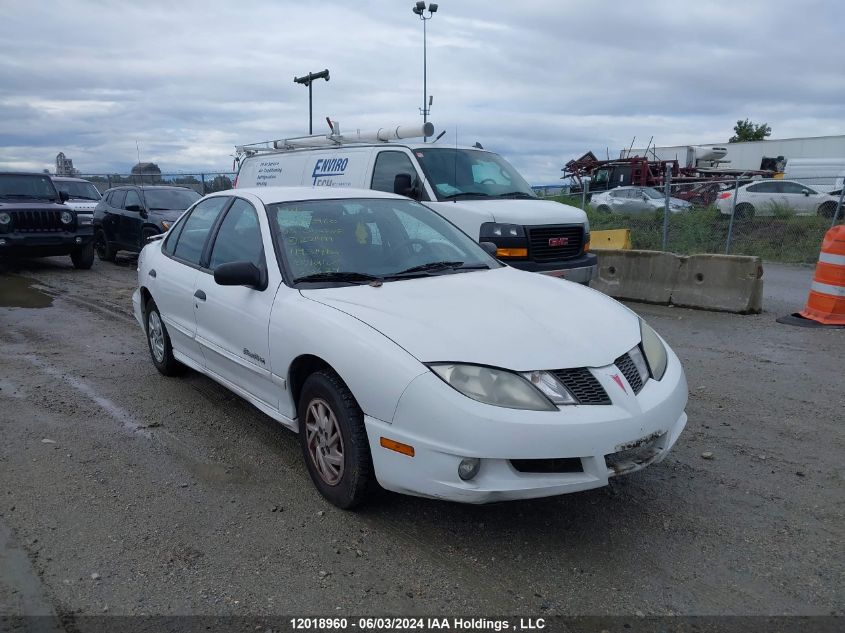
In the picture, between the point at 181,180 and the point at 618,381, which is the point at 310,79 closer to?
the point at 181,180

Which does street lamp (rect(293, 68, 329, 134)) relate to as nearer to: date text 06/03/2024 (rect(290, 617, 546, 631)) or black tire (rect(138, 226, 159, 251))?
black tire (rect(138, 226, 159, 251))

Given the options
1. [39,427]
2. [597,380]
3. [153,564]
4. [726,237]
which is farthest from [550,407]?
[726,237]

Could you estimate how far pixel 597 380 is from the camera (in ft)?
10.3

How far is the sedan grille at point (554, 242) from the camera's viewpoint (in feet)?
26.4

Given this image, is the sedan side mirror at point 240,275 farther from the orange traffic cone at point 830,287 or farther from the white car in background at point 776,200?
the white car in background at point 776,200

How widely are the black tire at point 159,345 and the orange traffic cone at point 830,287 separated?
690cm

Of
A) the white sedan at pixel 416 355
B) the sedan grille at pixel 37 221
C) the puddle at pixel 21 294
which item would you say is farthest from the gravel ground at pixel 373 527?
the sedan grille at pixel 37 221

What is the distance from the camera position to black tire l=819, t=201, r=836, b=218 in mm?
15539

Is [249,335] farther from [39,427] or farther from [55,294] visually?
[55,294]

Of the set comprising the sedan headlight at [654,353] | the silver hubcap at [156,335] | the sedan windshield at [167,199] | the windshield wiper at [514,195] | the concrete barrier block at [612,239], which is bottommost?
the concrete barrier block at [612,239]

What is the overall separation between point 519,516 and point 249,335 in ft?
6.18

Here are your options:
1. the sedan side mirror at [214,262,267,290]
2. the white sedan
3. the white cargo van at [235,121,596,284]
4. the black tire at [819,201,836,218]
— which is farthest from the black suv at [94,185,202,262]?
the black tire at [819,201,836,218]

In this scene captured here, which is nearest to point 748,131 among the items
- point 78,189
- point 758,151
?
point 758,151

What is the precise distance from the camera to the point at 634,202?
1984cm
